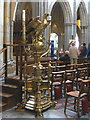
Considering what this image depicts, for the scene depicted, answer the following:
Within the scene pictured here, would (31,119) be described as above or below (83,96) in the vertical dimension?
below

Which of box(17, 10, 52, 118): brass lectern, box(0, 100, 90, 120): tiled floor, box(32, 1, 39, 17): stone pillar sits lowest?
box(0, 100, 90, 120): tiled floor

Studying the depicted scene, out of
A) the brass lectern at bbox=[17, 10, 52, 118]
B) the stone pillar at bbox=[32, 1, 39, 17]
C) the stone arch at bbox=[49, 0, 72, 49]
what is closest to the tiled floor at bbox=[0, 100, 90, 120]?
the brass lectern at bbox=[17, 10, 52, 118]

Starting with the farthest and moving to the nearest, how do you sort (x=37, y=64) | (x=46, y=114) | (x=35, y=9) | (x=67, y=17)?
(x=67, y=17) → (x=35, y=9) → (x=37, y=64) → (x=46, y=114)

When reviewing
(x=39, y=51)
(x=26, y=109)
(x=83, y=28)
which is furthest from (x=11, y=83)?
(x=83, y=28)

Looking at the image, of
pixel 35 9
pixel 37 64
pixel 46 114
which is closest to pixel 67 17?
pixel 35 9

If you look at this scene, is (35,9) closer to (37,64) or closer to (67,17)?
(67,17)

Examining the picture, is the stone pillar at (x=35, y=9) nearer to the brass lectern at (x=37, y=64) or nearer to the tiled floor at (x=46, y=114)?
the brass lectern at (x=37, y=64)

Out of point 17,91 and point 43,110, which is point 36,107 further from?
point 17,91

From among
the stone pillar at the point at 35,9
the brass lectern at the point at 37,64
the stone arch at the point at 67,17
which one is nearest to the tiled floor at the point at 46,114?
the brass lectern at the point at 37,64

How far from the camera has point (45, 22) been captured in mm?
4266

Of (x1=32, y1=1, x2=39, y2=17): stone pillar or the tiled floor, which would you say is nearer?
the tiled floor

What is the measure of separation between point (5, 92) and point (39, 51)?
153 centimetres

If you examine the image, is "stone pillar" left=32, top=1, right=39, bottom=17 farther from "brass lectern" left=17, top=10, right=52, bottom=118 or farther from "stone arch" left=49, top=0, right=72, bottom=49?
"brass lectern" left=17, top=10, right=52, bottom=118

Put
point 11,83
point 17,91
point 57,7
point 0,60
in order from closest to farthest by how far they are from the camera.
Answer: point 17,91
point 11,83
point 0,60
point 57,7
